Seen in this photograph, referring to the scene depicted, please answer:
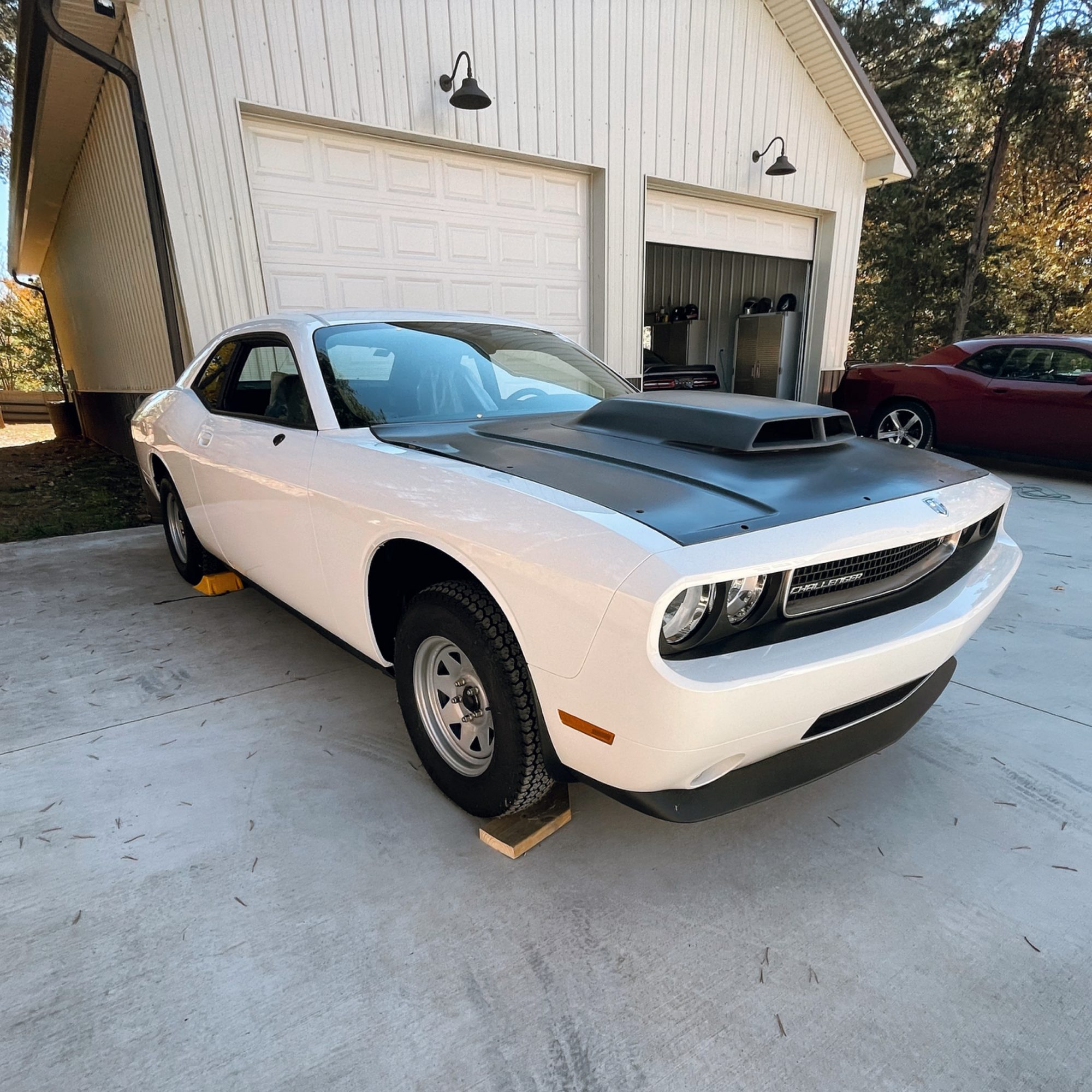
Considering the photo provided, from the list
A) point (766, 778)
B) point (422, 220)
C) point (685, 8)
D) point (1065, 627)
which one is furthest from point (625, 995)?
point (685, 8)

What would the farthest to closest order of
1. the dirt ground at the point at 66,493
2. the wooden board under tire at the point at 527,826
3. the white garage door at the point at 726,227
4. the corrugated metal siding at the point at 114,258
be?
the white garage door at the point at 726,227 < the corrugated metal siding at the point at 114,258 < the dirt ground at the point at 66,493 < the wooden board under tire at the point at 527,826

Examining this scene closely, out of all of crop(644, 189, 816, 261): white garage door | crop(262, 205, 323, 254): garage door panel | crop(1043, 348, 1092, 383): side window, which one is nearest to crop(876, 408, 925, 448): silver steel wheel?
crop(1043, 348, 1092, 383): side window

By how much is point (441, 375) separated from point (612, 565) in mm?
1668

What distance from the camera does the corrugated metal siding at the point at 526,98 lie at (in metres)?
4.71

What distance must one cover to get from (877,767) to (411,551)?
1.75 metres

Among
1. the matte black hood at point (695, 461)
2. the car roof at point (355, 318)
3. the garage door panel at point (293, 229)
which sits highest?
the garage door panel at point (293, 229)

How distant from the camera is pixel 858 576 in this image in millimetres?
1697

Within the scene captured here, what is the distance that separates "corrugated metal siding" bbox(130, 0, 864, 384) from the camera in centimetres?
471

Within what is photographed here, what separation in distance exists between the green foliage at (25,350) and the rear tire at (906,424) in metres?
31.1

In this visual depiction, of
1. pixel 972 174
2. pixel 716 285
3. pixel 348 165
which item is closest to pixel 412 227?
pixel 348 165

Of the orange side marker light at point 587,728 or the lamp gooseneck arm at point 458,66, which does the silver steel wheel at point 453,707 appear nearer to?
the orange side marker light at point 587,728

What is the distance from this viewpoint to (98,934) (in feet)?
5.39

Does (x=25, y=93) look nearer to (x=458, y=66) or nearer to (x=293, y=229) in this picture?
(x=293, y=229)

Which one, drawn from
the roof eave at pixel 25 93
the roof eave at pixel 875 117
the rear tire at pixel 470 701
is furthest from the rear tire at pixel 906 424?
the roof eave at pixel 25 93
